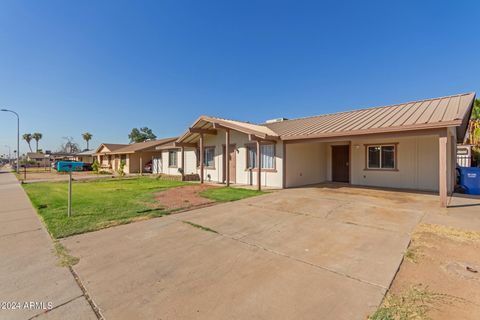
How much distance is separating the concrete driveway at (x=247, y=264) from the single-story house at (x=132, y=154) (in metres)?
21.7

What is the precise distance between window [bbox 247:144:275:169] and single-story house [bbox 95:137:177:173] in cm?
1537

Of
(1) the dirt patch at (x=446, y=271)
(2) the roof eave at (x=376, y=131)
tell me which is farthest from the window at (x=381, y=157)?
(1) the dirt patch at (x=446, y=271)

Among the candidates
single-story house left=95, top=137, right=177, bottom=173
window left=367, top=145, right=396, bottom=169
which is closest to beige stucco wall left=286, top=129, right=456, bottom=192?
window left=367, top=145, right=396, bottom=169

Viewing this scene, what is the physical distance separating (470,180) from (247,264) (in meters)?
11.5

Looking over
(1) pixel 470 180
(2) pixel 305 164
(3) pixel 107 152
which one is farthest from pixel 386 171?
(3) pixel 107 152

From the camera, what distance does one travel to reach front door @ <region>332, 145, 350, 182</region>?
1327 cm

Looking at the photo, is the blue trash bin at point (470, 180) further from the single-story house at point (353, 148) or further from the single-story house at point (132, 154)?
the single-story house at point (132, 154)

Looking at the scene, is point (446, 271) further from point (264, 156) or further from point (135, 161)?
point (135, 161)

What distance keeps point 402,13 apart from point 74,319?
15.6m

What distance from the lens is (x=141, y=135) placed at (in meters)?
72.6

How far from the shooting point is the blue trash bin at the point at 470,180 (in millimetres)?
9484

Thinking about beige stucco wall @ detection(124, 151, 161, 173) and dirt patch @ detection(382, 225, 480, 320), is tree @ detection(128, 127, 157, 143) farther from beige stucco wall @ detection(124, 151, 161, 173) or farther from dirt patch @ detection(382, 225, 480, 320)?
dirt patch @ detection(382, 225, 480, 320)

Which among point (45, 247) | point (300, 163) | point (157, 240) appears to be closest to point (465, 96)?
point (300, 163)

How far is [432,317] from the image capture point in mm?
2312
